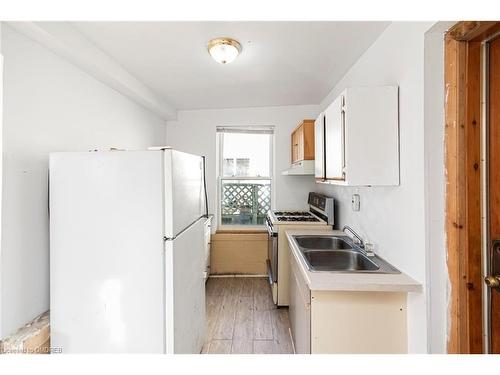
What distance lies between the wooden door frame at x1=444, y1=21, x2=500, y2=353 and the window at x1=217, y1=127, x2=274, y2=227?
2.76m

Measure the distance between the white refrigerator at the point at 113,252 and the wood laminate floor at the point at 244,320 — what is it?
0.91 metres

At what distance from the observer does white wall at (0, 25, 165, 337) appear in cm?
131

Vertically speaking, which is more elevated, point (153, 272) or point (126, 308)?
point (153, 272)

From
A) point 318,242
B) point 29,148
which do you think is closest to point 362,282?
point 318,242

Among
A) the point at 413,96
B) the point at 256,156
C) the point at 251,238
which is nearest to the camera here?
the point at 413,96

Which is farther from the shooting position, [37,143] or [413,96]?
[37,143]

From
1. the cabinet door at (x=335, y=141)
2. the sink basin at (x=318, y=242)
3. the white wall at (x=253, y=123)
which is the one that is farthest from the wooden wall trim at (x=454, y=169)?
the white wall at (x=253, y=123)

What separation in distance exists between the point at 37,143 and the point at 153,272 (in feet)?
3.49

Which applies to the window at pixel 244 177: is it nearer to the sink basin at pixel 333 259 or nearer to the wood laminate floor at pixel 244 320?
the wood laminate floor at pixel 244 320

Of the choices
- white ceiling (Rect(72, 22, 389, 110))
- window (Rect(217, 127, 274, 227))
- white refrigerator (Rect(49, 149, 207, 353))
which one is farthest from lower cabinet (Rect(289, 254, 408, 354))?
window (Rect(217, 127, 274, 227))

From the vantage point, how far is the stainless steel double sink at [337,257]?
5.27 feet

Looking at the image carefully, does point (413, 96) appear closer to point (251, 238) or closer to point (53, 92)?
point (53, 92)

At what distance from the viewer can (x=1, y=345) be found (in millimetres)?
1235
